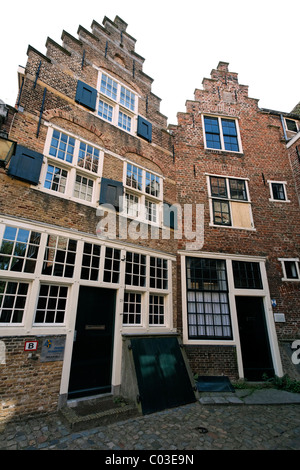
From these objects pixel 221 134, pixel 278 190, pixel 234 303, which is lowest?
pixel 234 303

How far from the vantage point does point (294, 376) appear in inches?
278

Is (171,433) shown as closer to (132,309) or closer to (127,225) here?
(132,309)

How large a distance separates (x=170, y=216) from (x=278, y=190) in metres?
5.30

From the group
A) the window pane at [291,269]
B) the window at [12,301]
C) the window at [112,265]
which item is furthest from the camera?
the window pane at [291,269]

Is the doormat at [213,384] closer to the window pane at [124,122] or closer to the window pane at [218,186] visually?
the window pane at [218,186]

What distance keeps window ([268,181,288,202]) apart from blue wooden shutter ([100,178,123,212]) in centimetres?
686

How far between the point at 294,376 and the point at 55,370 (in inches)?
280

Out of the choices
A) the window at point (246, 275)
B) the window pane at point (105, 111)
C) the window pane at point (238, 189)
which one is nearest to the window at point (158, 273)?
the window at point (246, 275)

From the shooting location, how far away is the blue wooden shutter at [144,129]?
352 inches

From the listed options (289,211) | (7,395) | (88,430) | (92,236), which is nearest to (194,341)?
(88,430)

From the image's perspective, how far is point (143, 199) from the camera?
8203 mm

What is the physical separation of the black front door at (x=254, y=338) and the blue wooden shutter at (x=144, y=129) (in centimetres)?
715

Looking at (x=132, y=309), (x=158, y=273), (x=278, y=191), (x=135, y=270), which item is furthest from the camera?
(x=278, y=191)

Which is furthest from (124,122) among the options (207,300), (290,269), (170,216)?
(290,269)
